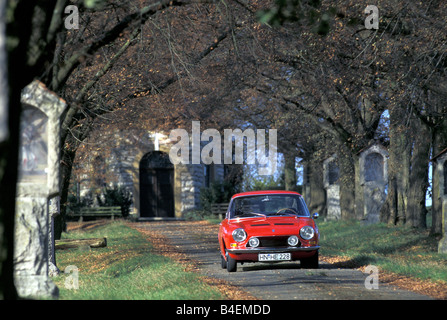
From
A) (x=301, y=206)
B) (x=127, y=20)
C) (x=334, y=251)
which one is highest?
(x=127, y=20)

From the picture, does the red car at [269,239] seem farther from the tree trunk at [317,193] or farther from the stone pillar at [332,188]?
the tree trunk at [317,193]

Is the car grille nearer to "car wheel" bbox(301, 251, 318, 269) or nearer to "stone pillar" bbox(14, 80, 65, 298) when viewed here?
"car wheel" bbox(301, 251, 318, 269)

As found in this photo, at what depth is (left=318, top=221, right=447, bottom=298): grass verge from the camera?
13453 mm

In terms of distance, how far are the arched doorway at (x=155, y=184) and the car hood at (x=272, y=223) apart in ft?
99.6

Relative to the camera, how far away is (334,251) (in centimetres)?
1891

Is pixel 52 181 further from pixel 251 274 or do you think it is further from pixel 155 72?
pixel 155 72

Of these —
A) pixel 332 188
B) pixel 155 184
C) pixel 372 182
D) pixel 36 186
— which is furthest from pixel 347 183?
pixel 36 186

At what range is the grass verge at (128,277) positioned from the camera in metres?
9.93

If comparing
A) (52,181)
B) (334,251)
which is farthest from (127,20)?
(334,251)

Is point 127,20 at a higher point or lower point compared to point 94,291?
higher

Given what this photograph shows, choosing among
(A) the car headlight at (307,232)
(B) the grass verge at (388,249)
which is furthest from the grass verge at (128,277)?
(B) the grass verge at (388,249)

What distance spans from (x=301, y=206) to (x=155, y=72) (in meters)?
6.93

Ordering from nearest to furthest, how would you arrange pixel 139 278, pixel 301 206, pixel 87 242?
pixel 139 278 → pixel 301 206 → pixel 87 242

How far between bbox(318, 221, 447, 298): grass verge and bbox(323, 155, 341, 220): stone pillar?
7.55 m
